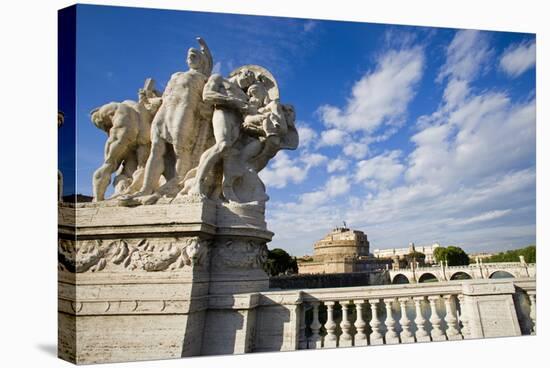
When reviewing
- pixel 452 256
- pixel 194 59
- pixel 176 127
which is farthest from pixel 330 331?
pixel 452 256

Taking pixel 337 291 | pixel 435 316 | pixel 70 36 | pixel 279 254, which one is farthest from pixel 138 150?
pixel 279 254

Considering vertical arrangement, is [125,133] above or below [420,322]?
above

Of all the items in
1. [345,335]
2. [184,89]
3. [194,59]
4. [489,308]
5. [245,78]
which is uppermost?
[194,59]

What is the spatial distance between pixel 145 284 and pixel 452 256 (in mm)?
50339

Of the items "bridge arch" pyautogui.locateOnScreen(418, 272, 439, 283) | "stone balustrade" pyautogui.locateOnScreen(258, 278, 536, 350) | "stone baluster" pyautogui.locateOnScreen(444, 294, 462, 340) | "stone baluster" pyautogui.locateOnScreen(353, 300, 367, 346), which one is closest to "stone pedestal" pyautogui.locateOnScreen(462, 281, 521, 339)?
"stone balustrade" pyautogui.locateOnScreen(258, 278, 536, 350)

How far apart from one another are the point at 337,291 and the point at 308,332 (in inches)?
26.6

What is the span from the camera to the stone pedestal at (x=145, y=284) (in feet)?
14.1

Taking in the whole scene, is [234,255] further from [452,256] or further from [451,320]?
[452,256]

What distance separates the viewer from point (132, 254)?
454cm

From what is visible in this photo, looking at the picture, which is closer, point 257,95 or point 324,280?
point 257,95

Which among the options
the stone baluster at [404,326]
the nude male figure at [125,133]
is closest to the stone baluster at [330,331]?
the stone baluster at [404,326]

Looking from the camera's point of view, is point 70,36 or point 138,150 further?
point 138,150

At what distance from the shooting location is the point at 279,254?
31.1 metres

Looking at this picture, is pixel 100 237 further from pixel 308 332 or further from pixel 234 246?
pixel 308 332
